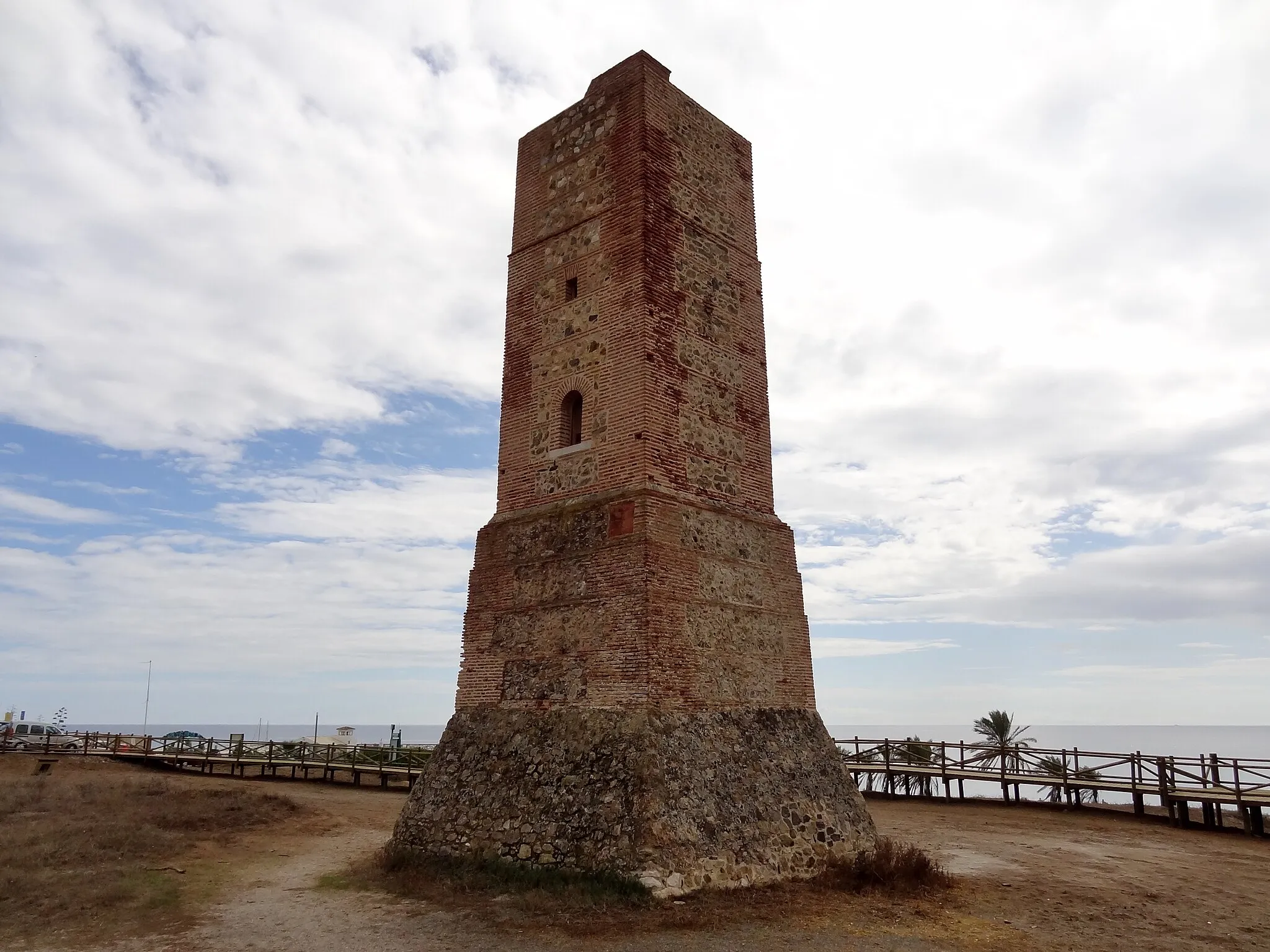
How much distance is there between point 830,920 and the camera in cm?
855

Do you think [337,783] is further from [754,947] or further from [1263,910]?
[1263,910]

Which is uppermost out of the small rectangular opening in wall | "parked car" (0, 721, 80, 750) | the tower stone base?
the small rectangular opening in wall

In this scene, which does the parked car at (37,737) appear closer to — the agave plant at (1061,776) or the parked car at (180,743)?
the parked car at (180,743)

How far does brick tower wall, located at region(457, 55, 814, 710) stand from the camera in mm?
10484

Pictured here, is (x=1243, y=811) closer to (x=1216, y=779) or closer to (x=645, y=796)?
(x=1216, y=779)

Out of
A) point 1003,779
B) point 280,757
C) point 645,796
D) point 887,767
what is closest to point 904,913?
point 645,796

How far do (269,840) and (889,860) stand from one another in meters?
10.2

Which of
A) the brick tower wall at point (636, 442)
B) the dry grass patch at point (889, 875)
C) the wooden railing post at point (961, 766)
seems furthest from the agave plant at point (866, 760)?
the dry grass patch at point (889, 875)

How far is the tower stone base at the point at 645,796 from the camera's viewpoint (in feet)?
29.7

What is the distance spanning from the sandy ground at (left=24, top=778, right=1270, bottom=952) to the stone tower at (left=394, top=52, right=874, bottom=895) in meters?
1.09

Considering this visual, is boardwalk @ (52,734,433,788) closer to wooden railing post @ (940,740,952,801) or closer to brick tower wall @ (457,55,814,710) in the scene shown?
wooden railing post @ (940,740,952,801)

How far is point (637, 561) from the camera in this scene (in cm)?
1030

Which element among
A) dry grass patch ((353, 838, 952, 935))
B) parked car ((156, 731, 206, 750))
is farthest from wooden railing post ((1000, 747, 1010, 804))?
parked car ((156, 731, 206, 750))

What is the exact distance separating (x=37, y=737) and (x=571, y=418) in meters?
35.2
